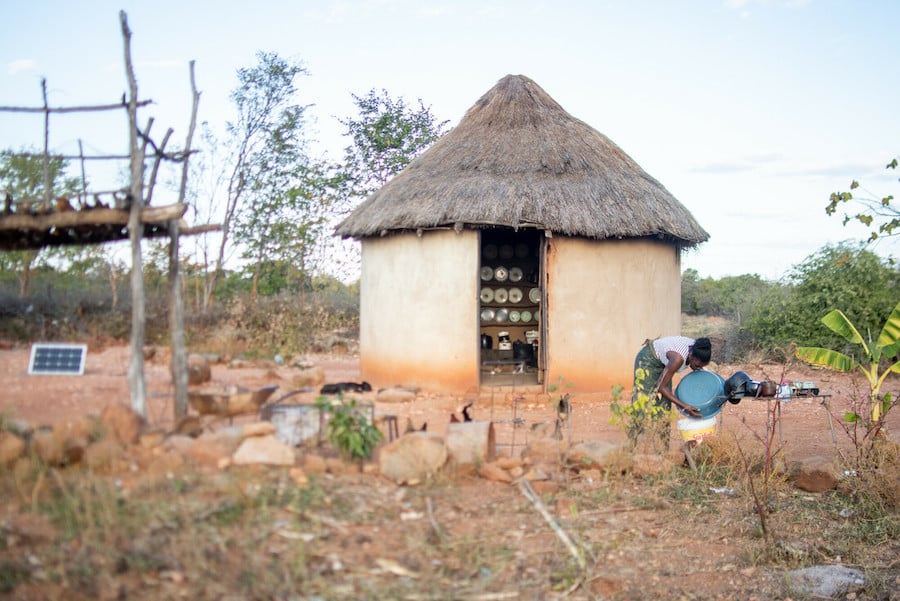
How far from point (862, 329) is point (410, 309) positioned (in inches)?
288

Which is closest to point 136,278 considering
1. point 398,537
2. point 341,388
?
point 341,388

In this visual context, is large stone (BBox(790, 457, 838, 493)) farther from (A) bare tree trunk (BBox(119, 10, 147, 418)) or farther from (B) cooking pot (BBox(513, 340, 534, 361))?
(B) cooking pot (BBox(513, 340, 534, 361))

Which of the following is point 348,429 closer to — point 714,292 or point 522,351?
point 522,351

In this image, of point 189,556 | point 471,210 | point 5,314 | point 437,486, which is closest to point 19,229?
point 5,314

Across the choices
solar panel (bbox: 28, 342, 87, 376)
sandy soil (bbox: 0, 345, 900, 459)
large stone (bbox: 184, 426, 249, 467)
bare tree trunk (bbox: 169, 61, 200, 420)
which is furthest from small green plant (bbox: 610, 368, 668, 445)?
solar panel (bbox: 28, 342, 87, 376)

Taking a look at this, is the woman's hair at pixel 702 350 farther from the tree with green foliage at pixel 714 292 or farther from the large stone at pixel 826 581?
the tree with green foliage at pixel 714 292

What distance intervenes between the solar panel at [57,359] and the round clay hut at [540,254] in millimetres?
4991

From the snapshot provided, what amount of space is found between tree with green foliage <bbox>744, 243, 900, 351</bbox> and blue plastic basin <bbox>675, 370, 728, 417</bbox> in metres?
6.75

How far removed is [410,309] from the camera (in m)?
9.47

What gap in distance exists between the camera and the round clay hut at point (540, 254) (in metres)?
9.16

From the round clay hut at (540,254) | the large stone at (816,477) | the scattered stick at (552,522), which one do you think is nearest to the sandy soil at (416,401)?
the large stone at (816,477)

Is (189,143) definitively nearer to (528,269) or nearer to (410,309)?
(410,309)

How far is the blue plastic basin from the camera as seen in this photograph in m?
6.11

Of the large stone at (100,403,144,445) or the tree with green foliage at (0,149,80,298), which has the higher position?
the tree with green foliage at (0,149,80,298)
